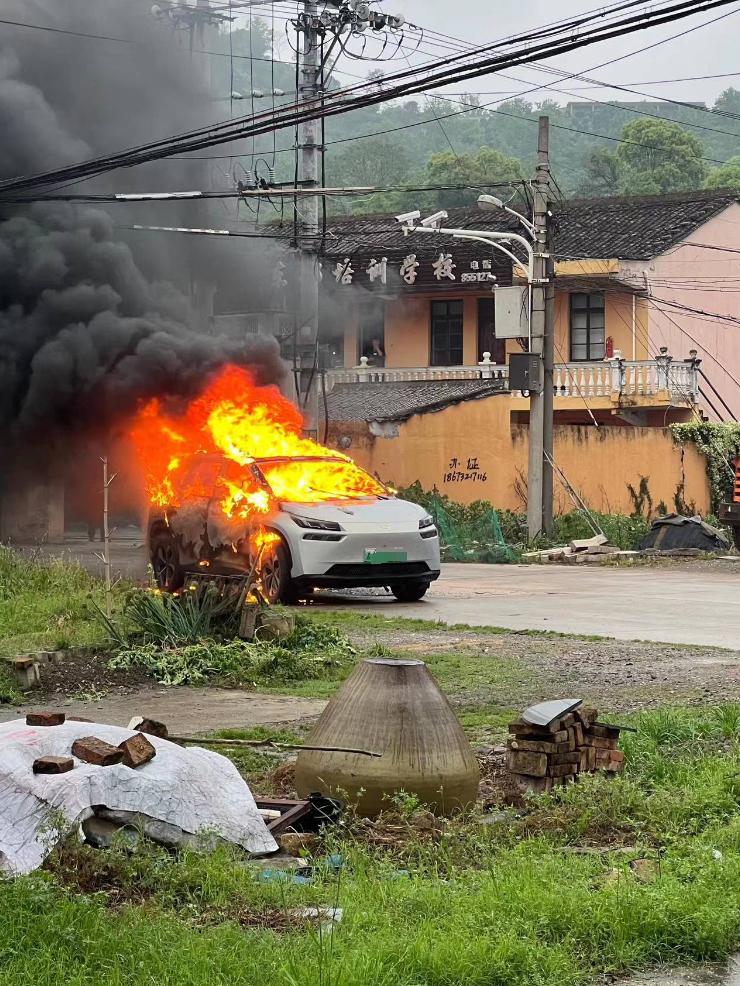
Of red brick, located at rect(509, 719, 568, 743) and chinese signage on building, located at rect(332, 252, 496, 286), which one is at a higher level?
chinese signage on building, located at rect(332, 252, 496, 286)

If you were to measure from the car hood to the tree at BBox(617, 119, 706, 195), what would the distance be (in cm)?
5020

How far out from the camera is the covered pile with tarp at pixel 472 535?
26.8 m

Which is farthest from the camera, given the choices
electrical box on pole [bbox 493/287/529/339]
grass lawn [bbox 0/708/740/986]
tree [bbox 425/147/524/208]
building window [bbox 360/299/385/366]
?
tree [bbox 425/147/524/208]

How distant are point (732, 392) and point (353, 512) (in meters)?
27.6

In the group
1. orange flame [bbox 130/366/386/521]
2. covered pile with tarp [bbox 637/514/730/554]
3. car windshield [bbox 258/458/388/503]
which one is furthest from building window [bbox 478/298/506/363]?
car windshield [bbox 258/458/388/503]

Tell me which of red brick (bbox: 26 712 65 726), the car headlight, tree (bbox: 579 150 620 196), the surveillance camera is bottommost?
red brick (bbox: 26 712 65 726)

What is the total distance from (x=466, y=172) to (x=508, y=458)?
32.4 m

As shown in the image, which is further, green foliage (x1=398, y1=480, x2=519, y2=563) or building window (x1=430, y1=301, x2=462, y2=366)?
building window (x1=430, y1=301, x2=462, y2=366)

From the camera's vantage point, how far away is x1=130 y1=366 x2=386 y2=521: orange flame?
632 inches

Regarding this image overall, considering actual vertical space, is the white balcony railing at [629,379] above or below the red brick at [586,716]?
above

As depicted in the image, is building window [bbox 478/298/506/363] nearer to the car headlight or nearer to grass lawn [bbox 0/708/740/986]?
the car headlight

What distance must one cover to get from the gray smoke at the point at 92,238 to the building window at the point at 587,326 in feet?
50.1

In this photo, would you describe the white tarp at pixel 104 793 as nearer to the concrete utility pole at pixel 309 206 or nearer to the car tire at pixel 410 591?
the car tire at pixel 410 591

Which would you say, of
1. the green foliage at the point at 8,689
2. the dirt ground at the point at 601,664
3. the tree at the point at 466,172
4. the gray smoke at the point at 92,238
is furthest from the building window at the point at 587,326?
the green foliage at the point at 8,689
